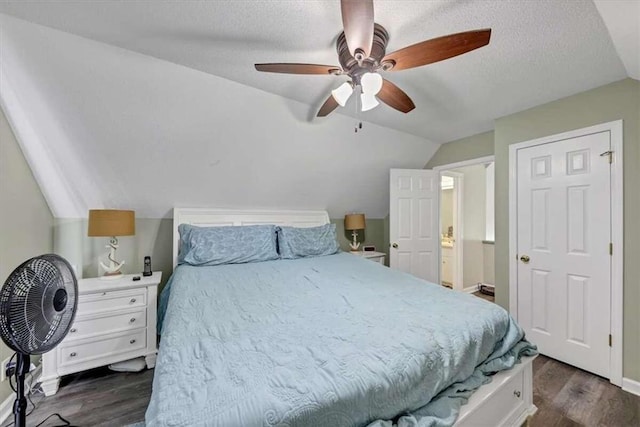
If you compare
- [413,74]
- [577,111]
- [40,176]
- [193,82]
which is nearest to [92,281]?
[40,176]

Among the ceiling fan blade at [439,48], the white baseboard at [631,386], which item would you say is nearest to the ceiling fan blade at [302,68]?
the ceiling fan blade at [439,48]

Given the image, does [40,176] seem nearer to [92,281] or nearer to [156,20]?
[92,281]

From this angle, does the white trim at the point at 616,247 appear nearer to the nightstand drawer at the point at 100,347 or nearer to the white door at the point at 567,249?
the white door at the point at 567,249

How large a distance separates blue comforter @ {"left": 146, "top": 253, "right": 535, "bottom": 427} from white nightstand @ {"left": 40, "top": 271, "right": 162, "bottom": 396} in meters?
0.70

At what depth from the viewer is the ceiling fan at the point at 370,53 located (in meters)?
1.04

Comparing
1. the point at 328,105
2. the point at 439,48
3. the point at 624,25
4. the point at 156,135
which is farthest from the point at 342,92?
the point at 156,135

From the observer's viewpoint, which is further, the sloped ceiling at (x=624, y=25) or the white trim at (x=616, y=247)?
the white trim at (x=616, y=247)

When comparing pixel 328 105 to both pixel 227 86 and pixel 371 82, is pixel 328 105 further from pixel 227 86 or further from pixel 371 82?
pixel 227 86

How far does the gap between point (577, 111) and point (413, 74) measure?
4.98 ft

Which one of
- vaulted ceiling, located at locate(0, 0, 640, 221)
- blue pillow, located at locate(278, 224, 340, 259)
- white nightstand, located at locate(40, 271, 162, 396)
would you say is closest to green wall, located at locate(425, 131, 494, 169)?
vaulted ceiling, located at locate(0, 0, 640, 221)

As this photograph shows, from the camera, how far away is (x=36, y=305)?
1053 mm

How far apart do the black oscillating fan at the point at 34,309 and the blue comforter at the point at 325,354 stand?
0.44 metres

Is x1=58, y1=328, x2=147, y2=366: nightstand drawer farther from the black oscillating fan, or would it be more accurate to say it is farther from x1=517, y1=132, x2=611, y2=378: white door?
x1=517, y1=132, x2=611, y2=378: white door

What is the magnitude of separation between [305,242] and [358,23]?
2201 millimetres
